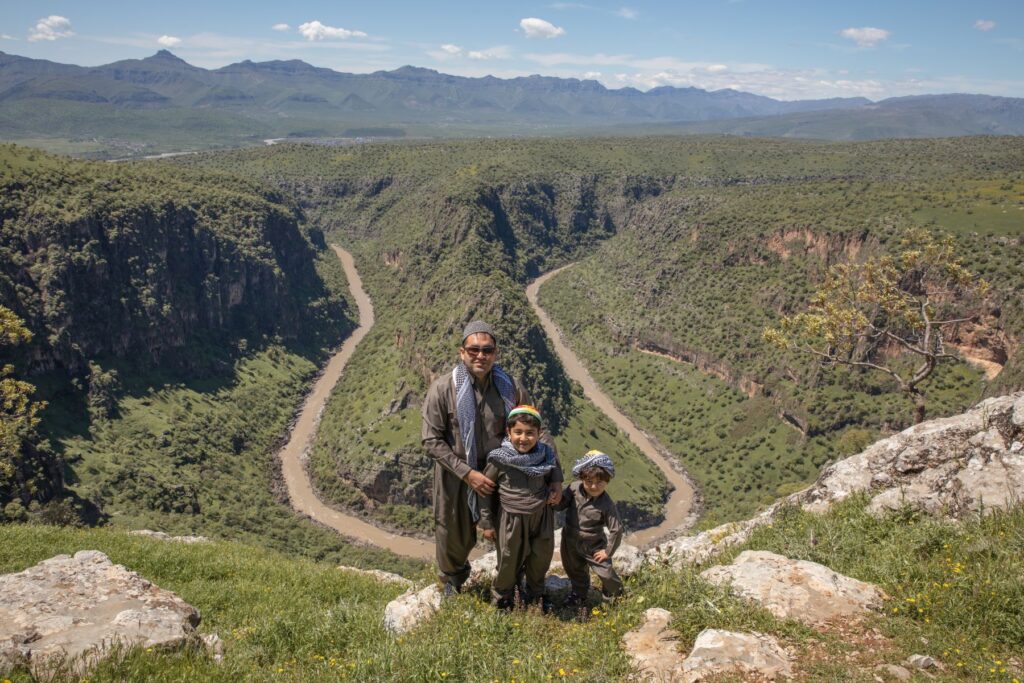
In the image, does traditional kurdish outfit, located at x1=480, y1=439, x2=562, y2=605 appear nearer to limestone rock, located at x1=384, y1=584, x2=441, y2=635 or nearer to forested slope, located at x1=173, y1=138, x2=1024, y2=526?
limestone rock, located at x1=384, y1=584, x2=441, y2=635

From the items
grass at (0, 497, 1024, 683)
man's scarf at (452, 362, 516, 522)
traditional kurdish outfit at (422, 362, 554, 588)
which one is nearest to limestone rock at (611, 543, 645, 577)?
grass at (0, 497, 1024, 683)

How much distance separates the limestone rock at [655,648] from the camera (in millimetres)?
7742

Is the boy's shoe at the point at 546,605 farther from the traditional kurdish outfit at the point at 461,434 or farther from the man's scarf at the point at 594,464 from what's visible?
the man's scarf at the point at 594,464

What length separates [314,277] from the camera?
428ft

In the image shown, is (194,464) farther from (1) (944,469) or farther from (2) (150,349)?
(1) (944,469)

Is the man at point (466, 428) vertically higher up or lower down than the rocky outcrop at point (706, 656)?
higher up

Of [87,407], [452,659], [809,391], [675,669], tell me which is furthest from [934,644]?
[87,407]

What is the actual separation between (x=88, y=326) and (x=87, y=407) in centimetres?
1269

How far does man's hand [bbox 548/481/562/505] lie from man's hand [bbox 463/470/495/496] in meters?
0.94

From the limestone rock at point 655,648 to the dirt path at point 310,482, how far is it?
5009cm

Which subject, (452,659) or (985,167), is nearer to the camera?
(452,659)

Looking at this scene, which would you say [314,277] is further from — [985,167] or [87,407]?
[985,167]

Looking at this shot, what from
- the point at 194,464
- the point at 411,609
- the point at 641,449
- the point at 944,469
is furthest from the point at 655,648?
the point at 641,449

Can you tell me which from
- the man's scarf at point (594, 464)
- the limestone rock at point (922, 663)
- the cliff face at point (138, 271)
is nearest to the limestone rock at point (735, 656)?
the limestone rock at point (922, 663)
